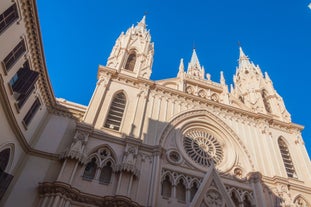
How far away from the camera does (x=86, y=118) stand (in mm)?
16828

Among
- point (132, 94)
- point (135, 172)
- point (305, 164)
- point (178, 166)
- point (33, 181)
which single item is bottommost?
point (33, 181)

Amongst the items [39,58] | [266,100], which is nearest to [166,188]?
[39,58]

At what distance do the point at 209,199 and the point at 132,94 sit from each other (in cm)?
984

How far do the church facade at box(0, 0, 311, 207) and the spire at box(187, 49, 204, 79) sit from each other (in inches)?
418

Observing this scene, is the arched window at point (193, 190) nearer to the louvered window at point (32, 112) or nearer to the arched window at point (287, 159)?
the arched window at point (287, 159)

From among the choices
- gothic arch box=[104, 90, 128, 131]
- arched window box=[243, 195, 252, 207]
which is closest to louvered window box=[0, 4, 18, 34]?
gothic arch box=[104, 90, 128, 131]

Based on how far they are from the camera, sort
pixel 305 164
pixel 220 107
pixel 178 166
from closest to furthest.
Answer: pixel 178 166
pixel 305 164
pixel 220 107

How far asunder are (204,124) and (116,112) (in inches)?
290

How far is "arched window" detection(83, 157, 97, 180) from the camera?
14336 mm

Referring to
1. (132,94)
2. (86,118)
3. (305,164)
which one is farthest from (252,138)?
(86,118)

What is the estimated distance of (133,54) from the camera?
2583 cm

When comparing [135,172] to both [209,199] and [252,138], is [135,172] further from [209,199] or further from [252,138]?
[252,138]

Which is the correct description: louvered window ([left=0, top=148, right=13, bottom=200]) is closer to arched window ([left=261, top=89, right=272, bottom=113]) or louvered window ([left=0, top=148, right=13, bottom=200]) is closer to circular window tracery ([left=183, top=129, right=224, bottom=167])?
circular window tracery ([left=183, top=129, right=224, bottom=167])

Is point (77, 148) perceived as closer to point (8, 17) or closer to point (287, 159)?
point (8, 17)
